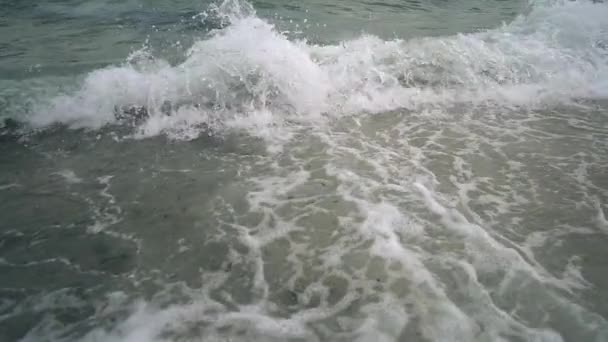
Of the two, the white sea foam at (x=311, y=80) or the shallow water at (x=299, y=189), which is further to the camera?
the white sea foam at (x=311, y=80)

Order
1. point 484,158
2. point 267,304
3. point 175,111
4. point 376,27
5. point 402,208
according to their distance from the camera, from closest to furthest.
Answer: point 267,304, point 402,208, point 484,158, point 175,111, point 376,27

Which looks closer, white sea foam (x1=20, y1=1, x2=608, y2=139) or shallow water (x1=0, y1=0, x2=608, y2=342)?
shallow water (x1=0, y1=0, x2=608, y2=342)

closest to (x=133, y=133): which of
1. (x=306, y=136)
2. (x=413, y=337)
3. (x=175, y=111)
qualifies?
(x=175, y=111)

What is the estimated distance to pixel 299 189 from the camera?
15.3 ft

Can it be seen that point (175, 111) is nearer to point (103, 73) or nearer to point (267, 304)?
point (103, 73)

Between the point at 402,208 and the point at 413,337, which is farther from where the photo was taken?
the point at 402,208

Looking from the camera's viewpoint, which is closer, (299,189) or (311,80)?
(299,189)

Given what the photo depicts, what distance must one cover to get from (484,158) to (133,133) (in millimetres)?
4717

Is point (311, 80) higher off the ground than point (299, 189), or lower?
higher

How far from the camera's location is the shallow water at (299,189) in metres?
3.12

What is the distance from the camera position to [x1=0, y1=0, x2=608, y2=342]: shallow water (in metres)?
3.12

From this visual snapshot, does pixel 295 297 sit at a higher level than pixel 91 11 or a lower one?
lower

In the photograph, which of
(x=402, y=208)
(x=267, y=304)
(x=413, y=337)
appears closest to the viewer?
(x=413, y=337)

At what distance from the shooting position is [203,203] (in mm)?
4359
